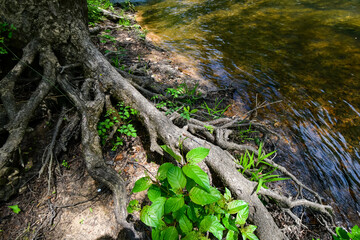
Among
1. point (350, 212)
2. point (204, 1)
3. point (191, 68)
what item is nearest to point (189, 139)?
point (350, 212)

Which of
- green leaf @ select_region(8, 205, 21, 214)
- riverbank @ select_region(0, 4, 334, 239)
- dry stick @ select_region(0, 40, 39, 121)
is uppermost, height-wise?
dry stick @ select_region(0, 40, 39, 121)

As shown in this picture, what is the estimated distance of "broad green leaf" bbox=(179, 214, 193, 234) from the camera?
1.46 m

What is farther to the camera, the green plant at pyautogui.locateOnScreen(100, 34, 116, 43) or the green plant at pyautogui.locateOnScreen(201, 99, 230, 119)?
the green plant at pyautogui.locateOnScreen(100, 34, 116, 43)

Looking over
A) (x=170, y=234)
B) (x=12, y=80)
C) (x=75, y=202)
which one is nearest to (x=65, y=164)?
(x=75, y=202)

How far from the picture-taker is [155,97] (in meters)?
3.35

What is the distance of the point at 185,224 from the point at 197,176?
46 centimetres

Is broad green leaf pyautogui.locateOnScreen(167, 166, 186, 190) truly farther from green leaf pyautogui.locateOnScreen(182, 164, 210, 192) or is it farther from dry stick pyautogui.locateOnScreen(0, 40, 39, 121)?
dry stick pyautogui.locateOnScreen(0, 40, 39, 121)

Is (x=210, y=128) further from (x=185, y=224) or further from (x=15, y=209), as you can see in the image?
(x=15, y=209)

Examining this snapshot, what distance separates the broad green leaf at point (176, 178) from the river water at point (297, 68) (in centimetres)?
253

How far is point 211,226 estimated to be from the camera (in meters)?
1.51

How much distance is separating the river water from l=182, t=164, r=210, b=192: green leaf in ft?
7.94

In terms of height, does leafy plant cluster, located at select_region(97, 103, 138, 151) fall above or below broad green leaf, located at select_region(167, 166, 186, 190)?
below

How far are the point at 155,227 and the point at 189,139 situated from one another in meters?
1.15

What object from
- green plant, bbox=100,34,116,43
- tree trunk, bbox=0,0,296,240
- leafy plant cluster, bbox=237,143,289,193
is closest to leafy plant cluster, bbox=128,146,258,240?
tree trunk, bbox=0,0,296,240
